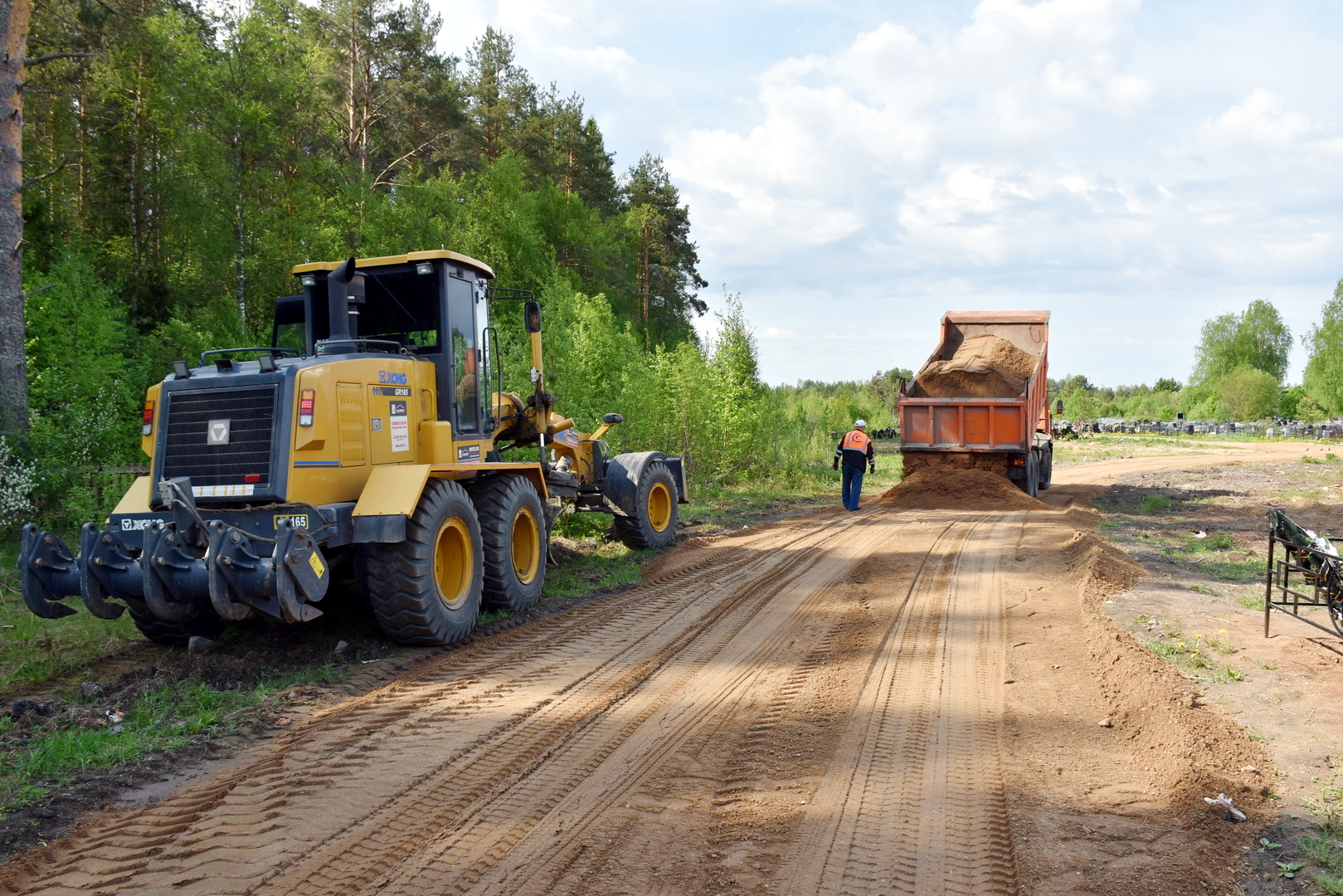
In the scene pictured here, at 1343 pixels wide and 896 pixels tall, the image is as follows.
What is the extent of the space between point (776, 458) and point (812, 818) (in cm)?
1907

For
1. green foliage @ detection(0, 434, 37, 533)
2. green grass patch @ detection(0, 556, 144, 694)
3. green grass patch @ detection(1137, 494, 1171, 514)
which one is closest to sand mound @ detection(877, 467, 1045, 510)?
green grass patch @ detection(1137, 494, 1171, 514)

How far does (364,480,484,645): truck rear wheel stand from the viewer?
20.5ft

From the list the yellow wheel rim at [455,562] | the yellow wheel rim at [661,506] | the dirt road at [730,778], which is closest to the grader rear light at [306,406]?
the yellow wheel rim at [455,562]

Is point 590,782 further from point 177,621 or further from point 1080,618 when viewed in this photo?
point 1080,618

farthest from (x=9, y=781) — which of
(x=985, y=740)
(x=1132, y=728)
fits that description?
(x=1132, y=728)

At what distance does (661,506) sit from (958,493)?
7038 mm

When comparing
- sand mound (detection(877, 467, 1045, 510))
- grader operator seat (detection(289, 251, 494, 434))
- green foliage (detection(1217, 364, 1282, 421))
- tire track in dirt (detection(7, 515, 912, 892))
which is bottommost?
tire track in dirt (detection(7, 515, 912, 892))

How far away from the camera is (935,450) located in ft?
55.1

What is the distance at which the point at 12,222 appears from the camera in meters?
10.8

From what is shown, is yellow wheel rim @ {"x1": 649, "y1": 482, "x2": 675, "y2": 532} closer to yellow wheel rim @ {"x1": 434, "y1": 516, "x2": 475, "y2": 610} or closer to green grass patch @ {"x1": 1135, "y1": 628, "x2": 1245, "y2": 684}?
yellow wheel rim @ {"x1": 434, "y1": 516, "x2": 475, "y2": 610}

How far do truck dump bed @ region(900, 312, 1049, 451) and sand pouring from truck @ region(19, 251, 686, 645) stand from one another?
10.6m

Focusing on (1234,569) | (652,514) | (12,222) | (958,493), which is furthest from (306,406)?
(958,493)

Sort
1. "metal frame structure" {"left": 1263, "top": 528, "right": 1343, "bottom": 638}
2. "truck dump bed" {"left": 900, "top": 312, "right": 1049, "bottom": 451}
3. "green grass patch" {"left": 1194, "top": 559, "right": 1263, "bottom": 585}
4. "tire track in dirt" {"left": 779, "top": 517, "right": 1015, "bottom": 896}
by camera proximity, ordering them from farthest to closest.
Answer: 1. "truck dump bed" {"left": 900, "top": 312, "right": 1049, "bottom": 451}
2. "green grass patch" {"left": 1194, "top": 559, "right": 1263, "bottom": 585}
3. "metal frame structure" {"left": 1263, "top": 528, "right": 1343, "bottom": 638}
4. "tire track in dirt" {"left": 779, "top": 517, "right": 1015, "bottom": 896}

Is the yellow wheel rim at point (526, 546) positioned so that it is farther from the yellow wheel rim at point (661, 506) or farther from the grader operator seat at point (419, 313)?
the yellow wheel rim at point (661, 506)
